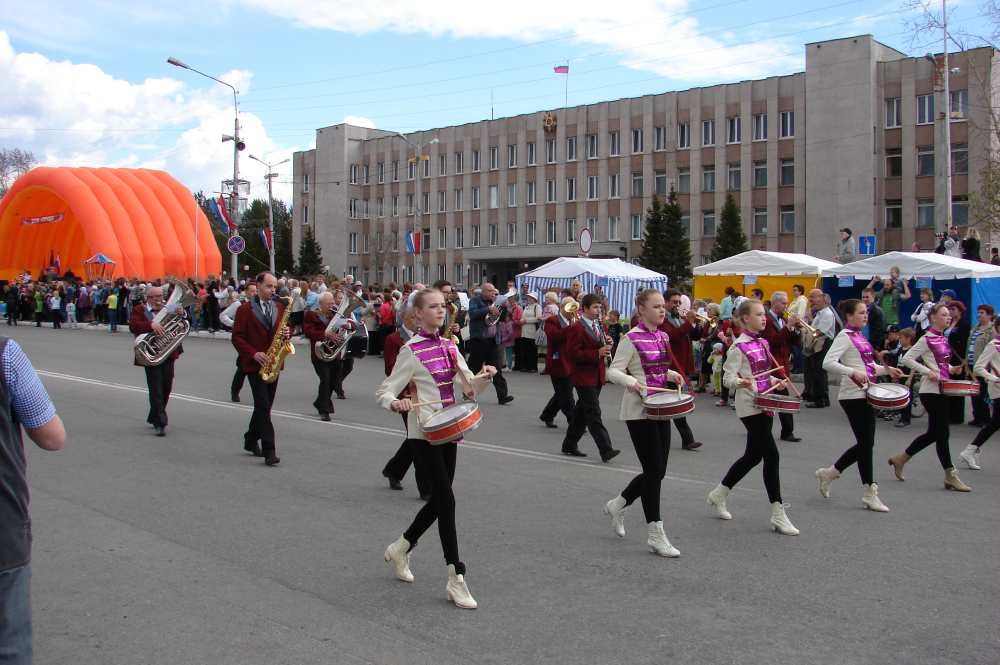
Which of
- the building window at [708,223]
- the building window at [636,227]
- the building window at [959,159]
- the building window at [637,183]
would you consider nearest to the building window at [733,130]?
the building window at [708,223]

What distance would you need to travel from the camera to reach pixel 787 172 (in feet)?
182

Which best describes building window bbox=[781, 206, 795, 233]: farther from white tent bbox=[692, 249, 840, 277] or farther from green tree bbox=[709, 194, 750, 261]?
white tent bbox=[692, 249, 840, 277]

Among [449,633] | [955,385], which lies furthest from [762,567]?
[955,385]

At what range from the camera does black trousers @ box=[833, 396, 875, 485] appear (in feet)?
27.5

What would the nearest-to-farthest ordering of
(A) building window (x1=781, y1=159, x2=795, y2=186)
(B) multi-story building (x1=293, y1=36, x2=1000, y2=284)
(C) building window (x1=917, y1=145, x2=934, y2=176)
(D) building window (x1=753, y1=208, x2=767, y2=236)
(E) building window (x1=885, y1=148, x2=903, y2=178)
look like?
1. (C) building window (x1=917, y1=145, x2=934, y2=176)
2. (B) multi-story building (x1=293, y1=36, x2=1000, y2=284)
3. (E) building window (x1=885, y1=148, x2=903, y2=178)
4. (A) building window (x1=781, y1=159, x2=795, y2=186)
5. (D) building window (x1=753, y1=208, x2=767, y2=236)


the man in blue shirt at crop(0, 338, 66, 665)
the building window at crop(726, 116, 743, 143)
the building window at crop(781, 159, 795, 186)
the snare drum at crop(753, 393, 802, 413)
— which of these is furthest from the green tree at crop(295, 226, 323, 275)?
the man in blue shirt at crop(0, 338, 66, 665)

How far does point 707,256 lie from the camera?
58469 mm

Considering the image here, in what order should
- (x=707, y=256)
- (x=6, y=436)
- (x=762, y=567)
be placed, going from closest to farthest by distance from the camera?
(x=6, y=436), (x=762, y=567), (x=707, y=256)

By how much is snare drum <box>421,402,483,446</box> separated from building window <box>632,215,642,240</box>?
188 ft

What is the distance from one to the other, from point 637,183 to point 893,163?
53.1ft

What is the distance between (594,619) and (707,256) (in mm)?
54799

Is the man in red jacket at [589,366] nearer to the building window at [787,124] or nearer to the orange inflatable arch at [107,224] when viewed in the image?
the orange inflatable arch at [107,224]

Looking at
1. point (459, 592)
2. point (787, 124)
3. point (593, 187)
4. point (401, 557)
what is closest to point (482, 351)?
point (401, 557)

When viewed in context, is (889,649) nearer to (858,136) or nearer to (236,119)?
(236,119)
